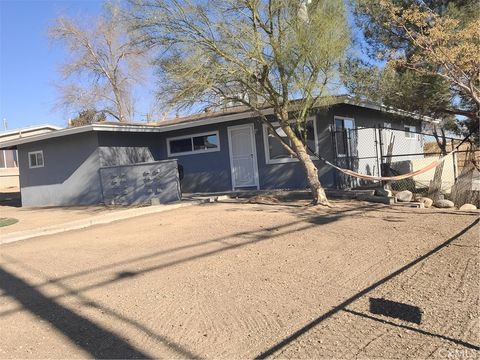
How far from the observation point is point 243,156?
17281 mm

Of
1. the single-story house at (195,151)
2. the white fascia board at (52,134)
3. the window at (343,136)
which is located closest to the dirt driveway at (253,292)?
the window at (343,136)

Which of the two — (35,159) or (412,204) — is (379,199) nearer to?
(412,204)

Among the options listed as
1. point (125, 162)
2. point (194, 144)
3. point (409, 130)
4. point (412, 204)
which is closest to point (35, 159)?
point (125, 162)

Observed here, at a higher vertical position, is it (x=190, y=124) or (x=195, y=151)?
(x=190, y=124)

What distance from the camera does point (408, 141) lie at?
21.3 meters

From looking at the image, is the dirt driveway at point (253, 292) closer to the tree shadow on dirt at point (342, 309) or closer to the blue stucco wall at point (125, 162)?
the tree shadow on dirt at point (342, 309)

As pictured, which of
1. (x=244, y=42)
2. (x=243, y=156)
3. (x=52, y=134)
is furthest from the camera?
(x=52, y=134)

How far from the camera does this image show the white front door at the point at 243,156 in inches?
669

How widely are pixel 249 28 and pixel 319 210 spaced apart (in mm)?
4447

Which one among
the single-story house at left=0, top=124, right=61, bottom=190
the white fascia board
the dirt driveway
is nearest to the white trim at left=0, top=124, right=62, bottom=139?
the single-story house at left=0, top=124, right=61, bottom=190

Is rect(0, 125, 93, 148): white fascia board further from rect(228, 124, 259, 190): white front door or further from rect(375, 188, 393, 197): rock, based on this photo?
rect(375, 188, 393, 197): rock

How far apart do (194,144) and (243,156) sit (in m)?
2.34

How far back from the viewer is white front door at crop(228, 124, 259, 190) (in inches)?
669

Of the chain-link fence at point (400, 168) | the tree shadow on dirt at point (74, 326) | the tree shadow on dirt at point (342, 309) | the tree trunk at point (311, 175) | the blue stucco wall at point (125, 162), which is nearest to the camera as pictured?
the tree shadow on dirt at point (342, 309)
